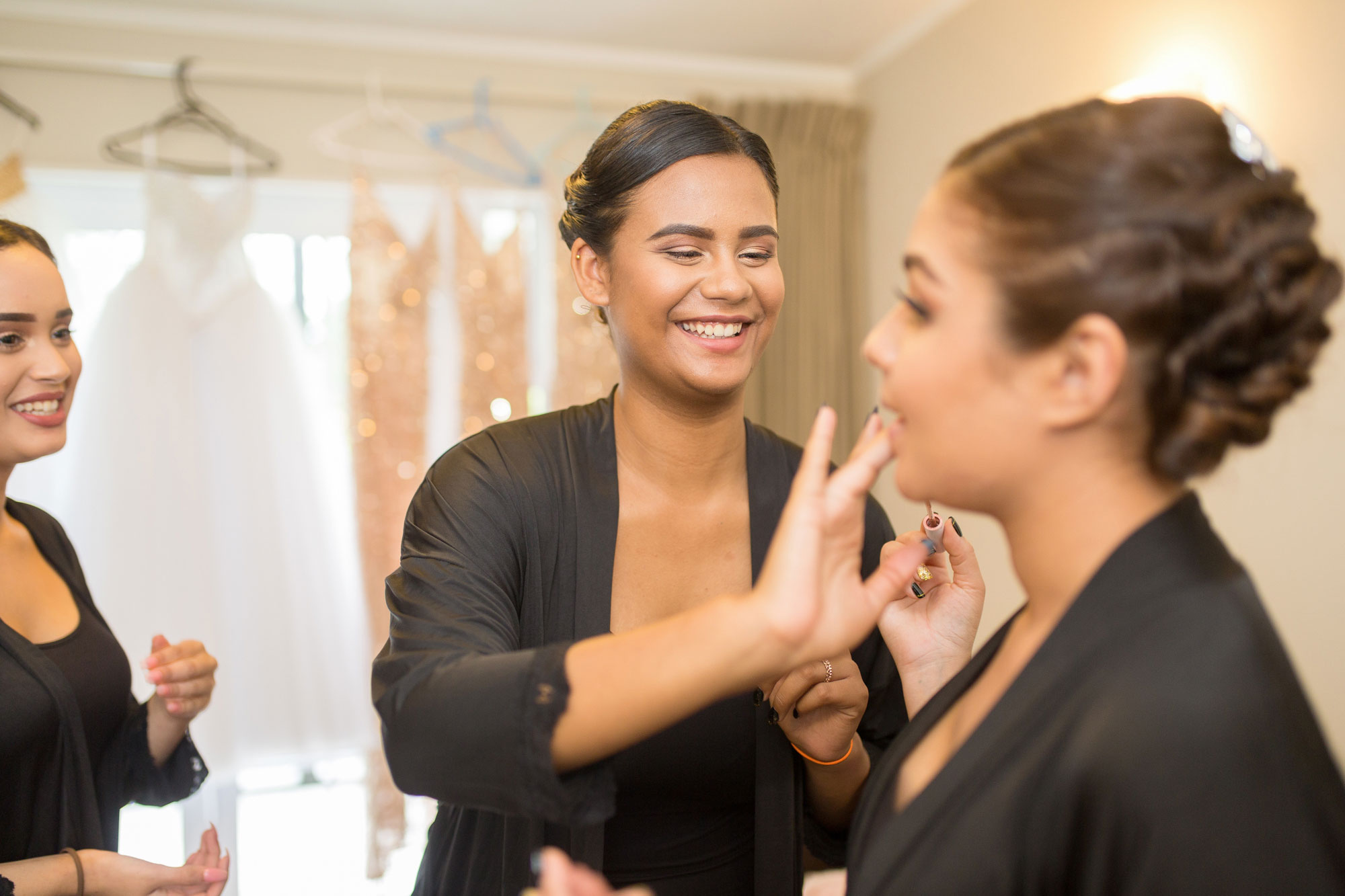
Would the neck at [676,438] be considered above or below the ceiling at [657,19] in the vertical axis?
below

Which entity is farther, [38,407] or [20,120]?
[20,120]

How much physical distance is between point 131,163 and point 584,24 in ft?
5.29

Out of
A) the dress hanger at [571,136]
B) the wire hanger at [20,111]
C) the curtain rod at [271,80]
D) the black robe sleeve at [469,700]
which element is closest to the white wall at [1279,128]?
the black robe sleeve at [469,700]

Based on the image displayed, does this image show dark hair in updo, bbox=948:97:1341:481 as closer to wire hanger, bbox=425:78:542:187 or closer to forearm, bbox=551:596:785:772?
forearm, bbox=551:596:785:772

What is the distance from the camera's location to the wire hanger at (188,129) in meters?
3.18

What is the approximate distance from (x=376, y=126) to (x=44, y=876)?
2745 mm

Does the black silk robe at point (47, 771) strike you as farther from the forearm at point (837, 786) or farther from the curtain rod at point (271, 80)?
the curtain rod at point (271, 80)

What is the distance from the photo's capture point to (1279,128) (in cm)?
211

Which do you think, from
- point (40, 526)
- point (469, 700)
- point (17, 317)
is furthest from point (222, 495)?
point (469, 700)

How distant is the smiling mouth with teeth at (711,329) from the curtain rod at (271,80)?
249 centimetres

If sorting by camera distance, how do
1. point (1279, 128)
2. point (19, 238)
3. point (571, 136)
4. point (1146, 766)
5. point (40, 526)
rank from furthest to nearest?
1. point (571, 136)
2. point (1279, 128)
3. point (40, 526)
4. point (19, 238)
5. point (1146, 766)

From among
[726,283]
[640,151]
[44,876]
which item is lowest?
[44,876]

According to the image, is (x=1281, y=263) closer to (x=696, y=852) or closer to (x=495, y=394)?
(x=696, y=852)

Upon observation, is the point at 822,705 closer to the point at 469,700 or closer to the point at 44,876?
the point at 469,700
